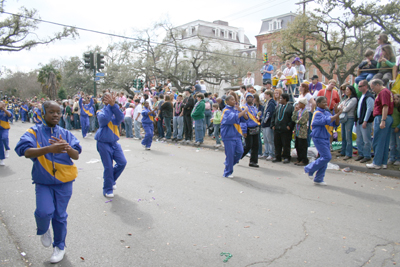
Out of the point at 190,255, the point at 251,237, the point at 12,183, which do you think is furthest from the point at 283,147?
the point at 12,183

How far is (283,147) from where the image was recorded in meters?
9.58

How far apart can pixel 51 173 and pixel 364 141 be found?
7905mm

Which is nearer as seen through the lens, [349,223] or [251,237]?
[251,237]

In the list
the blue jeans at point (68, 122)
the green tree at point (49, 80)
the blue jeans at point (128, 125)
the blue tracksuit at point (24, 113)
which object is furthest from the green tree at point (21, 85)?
the blue jeans at point (128, 125)

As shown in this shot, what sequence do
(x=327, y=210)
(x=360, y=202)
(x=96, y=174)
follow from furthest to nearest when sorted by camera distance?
(x=96, y=174) → (x=360, y=202) → (x=327, y=210)

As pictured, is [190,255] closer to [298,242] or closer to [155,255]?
[155,255]

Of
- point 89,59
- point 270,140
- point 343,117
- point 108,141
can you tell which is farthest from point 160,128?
point 108,141

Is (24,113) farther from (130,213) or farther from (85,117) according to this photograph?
(130,213)

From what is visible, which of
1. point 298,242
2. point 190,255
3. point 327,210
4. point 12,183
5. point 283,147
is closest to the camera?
point 190,255

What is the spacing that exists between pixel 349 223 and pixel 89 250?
141 inches

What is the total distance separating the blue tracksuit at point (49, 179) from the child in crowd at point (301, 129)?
263 inches

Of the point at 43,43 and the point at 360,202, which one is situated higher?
the point at 43,43

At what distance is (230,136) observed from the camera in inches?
292

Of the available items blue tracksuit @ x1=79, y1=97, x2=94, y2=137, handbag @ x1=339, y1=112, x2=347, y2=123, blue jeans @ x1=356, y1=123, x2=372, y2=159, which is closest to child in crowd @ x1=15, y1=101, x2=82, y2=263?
blue jeans @ x1=356, y1=123, x2=372, y2=159
